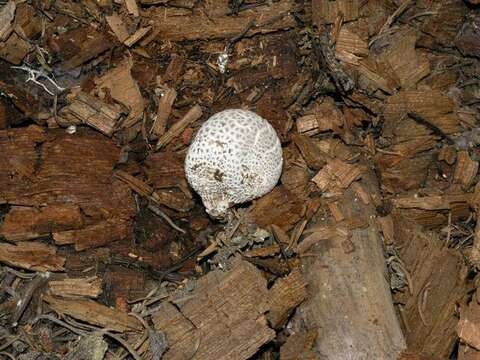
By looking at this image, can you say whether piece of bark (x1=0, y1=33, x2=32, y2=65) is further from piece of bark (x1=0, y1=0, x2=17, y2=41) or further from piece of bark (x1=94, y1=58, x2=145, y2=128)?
piece of bark (x1=94, y1=58, x2=145, y2=128)

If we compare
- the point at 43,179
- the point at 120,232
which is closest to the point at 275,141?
the point at 120,232

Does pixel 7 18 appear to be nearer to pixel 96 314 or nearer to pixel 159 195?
pixel 159 195

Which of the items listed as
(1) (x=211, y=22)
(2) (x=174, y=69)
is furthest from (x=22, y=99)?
(1) (x=211, y=22)

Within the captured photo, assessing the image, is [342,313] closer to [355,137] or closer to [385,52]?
[355,137]

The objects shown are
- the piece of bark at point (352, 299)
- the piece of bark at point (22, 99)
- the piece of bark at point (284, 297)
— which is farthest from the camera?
the piece of bark at point (22, 99)

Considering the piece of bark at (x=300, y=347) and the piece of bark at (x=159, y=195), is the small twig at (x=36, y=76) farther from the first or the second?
the piece of bark at (x=300, y=347)

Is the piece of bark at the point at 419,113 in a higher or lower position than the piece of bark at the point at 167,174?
higher

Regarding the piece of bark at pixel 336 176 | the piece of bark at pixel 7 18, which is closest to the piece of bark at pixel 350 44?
the piece of bark at pixel 336 176
